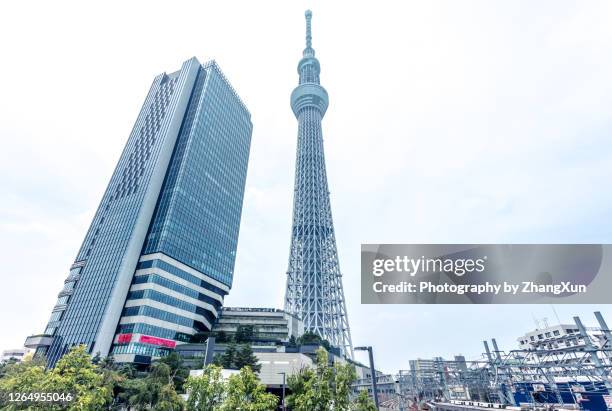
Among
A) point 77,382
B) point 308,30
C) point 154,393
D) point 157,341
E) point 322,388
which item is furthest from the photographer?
point 308,30

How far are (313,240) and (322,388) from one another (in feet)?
292

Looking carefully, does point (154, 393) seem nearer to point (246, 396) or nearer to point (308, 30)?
point (246, 396)

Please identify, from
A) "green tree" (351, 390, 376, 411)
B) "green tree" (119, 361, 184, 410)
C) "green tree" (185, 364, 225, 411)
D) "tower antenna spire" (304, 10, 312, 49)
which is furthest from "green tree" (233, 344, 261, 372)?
"tower antenna spire" (304, 10, 312, 49)

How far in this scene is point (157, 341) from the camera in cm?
5856

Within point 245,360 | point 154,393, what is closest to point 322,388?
point 154,393

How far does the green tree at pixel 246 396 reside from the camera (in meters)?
22.5

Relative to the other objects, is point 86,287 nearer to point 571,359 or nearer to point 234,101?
point 234,101

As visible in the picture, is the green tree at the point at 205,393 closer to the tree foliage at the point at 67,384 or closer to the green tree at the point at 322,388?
the green tree at the point at 322,388

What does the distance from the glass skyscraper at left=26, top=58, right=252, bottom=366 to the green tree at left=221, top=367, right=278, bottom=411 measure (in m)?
41.1

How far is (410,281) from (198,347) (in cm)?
5049

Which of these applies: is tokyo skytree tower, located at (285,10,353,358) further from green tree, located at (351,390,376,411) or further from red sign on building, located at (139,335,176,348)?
green tree, located at (351,390,376,411)

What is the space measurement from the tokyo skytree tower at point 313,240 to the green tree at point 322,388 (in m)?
70.8

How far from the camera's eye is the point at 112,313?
2274 inches

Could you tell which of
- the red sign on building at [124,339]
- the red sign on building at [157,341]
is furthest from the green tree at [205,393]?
the red sign on building at [124,339]
